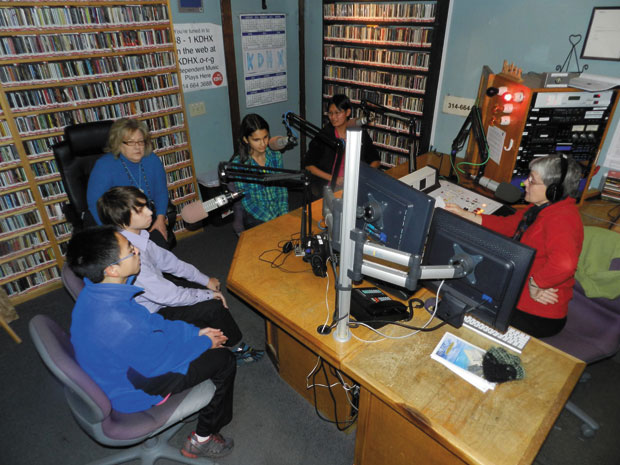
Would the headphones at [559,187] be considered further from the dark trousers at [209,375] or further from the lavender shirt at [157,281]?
the lavender shirt at [157,281]

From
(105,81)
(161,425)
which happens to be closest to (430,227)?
(161,425)

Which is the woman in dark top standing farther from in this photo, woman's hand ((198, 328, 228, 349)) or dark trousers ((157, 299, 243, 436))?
woman's hand ((198, 328, 228, 349))

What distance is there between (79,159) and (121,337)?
1.94 m

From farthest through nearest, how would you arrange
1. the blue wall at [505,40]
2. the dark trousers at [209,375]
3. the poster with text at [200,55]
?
the poster with text at [200,55] < the blue wall at [505,40] < the dark trousers at [209,375]

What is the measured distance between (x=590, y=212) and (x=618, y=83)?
2.89ft

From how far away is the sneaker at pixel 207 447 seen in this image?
205 centimetres

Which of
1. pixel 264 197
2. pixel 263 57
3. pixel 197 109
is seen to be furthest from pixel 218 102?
pixel 264 197

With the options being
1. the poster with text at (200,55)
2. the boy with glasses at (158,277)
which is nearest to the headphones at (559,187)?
the boy with glasses at (158,277)

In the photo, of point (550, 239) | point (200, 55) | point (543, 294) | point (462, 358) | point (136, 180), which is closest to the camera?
point (462, 358)

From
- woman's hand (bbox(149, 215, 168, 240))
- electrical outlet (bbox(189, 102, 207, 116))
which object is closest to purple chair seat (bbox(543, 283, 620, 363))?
woman's hand (bbox(149, 215, 168, 240))

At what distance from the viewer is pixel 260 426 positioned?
2246 mm

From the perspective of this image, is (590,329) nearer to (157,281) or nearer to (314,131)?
(314,131)

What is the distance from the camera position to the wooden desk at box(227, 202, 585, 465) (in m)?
1.31

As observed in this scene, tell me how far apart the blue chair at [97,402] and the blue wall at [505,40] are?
3.38 m
